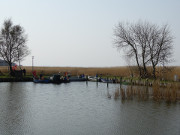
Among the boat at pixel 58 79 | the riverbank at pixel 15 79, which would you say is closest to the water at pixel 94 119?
the boat at pixel 58 79

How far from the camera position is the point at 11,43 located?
44.3 meters

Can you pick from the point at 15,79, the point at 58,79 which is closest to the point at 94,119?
the point at 58,79

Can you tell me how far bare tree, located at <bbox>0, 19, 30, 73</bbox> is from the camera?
44031 millimetres

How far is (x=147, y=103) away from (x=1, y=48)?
32.1 meters

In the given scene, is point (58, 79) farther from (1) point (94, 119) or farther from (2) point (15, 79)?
(1) point (94, 119)

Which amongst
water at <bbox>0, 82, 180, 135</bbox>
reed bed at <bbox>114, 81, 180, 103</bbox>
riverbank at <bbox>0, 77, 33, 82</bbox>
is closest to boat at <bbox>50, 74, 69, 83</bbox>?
riverbank at <bbox>0, 77, 33, 82</bbox>

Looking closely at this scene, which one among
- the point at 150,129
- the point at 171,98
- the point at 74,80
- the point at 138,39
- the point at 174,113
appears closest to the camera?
the point at 150,129

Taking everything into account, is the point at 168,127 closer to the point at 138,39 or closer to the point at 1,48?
the point at 138,39

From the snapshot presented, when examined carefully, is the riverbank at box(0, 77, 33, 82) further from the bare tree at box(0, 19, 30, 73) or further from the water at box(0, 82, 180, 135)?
the water at box(0, 82, 180, 135)

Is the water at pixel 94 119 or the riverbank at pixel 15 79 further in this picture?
the riverbank at pixel 15 79

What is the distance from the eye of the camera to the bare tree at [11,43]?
144 ft

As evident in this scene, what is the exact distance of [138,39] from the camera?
113 ft

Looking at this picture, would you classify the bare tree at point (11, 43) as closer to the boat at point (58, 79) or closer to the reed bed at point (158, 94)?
the boat at point (58, 79)

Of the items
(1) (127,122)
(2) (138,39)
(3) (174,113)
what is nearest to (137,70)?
(2) (138,39)
